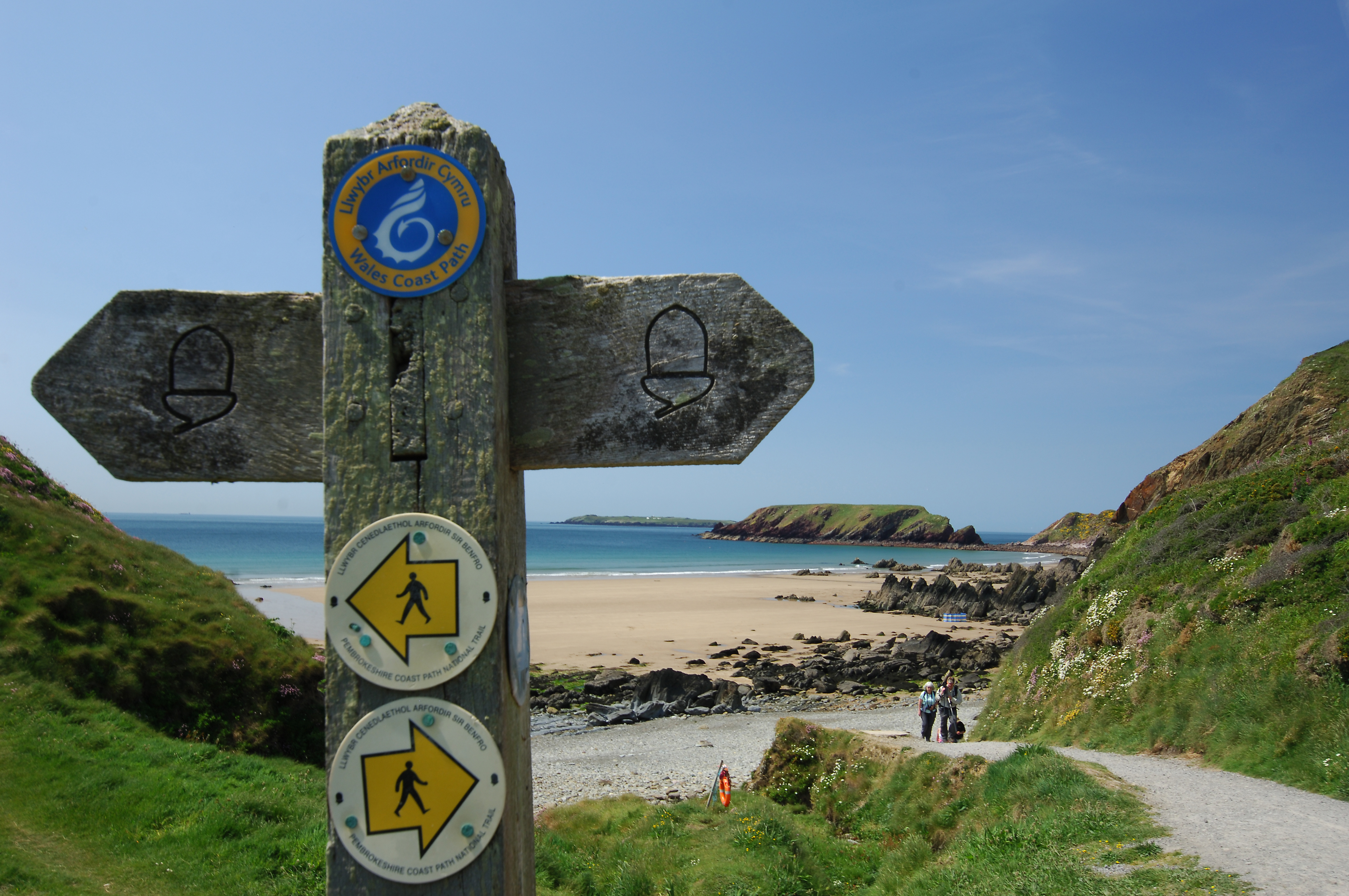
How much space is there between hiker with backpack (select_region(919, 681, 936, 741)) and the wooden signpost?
15.6 metres

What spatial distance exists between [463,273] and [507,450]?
44 cm

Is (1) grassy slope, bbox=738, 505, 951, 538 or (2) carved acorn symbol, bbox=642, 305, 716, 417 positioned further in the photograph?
(1) grassy slope, bbox=738, 505, 951, 538

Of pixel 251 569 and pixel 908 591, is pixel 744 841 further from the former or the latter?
pixel 251 569

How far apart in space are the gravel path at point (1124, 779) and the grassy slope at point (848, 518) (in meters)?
151

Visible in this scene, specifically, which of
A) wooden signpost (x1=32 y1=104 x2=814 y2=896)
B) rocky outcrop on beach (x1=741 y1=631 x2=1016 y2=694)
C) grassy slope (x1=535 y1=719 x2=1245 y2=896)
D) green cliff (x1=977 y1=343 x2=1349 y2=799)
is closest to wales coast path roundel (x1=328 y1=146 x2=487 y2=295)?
wooden signpost (x1=32 y1=104 x2=814 y2=896)

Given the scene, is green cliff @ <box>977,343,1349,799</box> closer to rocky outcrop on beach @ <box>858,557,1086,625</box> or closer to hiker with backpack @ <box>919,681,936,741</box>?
hiker with backpack @ <box>919,681,936,741</box>

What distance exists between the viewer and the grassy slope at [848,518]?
167 metres

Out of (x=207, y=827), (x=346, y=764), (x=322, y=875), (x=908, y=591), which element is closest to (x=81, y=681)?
(x=207, y=827)

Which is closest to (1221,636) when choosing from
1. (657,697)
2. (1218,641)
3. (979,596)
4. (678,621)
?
(1218,641)

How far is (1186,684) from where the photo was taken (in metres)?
11.4

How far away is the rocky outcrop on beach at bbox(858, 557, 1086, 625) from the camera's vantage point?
46.3 m

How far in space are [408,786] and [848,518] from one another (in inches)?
7280

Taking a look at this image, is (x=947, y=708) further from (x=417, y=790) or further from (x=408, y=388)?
(x=408, y=388)

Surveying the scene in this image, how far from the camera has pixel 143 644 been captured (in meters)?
11.6
